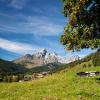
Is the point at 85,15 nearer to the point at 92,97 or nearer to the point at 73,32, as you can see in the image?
the point at 73,32

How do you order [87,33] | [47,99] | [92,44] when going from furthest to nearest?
[87,33] < [92,44] < [47,99]

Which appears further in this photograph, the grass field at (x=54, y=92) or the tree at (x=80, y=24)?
the tree at (x=80, y=24)

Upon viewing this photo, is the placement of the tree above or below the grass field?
above

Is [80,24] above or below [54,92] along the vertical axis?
above

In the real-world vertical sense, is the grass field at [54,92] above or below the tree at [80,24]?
below

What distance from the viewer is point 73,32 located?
36.7m

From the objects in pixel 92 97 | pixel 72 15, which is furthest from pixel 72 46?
pixel 92 97

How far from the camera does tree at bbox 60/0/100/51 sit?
113 feet

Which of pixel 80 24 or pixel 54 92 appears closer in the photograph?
pixel 54 92

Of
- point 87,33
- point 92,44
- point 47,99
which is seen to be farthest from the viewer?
point 87,33

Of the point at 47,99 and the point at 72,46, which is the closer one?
the point at 47,99

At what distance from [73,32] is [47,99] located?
16603mm

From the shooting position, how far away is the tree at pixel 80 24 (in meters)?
34.6

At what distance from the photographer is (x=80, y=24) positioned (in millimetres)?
36594
